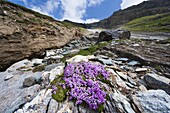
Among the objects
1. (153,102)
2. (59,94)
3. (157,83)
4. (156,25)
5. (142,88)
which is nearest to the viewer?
(153,102)

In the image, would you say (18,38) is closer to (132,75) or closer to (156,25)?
(132,75)

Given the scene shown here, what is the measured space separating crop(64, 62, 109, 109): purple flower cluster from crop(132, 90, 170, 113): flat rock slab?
46.3 inches

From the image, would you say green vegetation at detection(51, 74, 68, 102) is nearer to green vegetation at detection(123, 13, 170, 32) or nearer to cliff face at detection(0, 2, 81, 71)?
cliff face at detection(0, 2, 81, 71)

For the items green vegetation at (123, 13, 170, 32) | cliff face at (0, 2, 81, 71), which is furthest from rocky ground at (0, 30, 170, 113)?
green vegetation at (123, 13, 170, 32)

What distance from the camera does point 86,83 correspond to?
5.88 metres

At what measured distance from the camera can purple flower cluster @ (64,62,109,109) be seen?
203 inches

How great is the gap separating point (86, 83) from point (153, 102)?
241 cm

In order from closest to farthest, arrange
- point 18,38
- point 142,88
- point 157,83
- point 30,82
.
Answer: point 142,88 < point 157,83 < point 30,82 < point 18,38

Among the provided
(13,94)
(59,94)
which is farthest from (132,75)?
(13,94)

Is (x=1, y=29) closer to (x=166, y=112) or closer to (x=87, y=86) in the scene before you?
(x=87, y=86)

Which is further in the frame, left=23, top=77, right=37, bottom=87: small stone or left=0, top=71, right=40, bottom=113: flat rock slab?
left=23, top=77, right=37, bottom=87: small stone

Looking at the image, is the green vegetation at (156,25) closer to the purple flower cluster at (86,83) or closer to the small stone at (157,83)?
the small stone at (157,83)

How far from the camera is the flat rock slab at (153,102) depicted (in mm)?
4645

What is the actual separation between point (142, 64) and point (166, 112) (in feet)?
16.6
